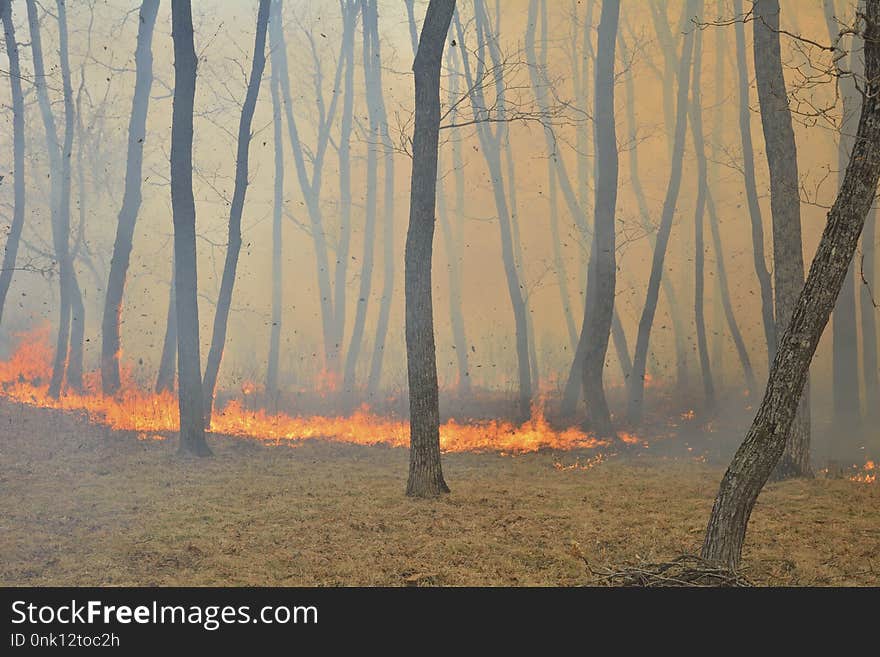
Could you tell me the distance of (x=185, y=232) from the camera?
13.7 metres

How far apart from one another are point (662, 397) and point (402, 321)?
9.22 metres

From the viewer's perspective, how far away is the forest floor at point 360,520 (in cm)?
746

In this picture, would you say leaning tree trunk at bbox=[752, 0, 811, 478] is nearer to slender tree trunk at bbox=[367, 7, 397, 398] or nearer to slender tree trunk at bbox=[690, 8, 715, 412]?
slender tree trunk at bbox=[690, 8, 715, 412]

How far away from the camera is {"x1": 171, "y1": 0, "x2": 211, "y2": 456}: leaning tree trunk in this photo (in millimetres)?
13500

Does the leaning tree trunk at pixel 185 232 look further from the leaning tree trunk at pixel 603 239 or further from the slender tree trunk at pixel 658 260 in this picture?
the slender tree trunk at pixel 658 260

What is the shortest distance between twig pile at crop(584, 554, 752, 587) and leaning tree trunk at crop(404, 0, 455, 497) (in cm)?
407

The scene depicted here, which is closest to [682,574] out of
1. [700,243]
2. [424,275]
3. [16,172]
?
[424,275]

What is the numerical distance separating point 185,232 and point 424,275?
198 inches

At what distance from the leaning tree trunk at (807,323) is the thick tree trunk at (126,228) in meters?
13.9

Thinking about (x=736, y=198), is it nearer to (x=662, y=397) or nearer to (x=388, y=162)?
(x=662, y=397)

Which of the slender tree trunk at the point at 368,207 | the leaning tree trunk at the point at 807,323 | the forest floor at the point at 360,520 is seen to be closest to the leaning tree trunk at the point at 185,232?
the forest floor at the point at 360,520

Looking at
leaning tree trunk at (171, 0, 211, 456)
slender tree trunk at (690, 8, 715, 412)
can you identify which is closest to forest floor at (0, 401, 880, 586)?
leaning tree trunk at (171, 0, 211, 456)

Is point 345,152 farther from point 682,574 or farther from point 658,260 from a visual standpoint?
point 682,574

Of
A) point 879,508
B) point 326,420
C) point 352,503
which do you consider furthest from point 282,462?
point 879,508
